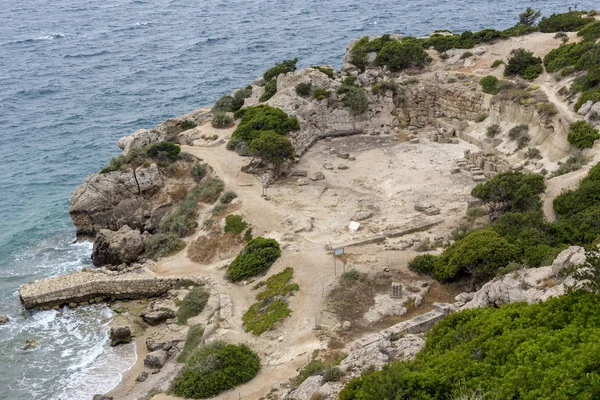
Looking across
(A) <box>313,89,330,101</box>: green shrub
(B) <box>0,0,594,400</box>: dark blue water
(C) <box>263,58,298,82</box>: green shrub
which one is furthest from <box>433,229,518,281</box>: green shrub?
(C) <box>263,58,298,82</box>: green shrub

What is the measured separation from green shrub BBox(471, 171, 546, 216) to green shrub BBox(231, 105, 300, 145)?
21.1m

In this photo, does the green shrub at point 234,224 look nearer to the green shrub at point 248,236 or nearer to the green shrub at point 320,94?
the green shrub at point 248,236

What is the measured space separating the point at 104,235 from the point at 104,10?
391 feet

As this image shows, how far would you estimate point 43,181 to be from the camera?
67.6 metres

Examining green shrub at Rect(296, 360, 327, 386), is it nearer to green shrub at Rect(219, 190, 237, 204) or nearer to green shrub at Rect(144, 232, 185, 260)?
green shrub at Rect(144, 232, 185, 260)

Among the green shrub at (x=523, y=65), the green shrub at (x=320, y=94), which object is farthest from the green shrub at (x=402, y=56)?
the green shrub at (x=320, y=94)

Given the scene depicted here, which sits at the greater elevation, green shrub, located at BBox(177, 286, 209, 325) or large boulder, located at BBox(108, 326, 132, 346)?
green shrub, located at BBox(177, 286, 209, 325)

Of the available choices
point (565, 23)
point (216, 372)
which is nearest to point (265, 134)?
point (216, 372)

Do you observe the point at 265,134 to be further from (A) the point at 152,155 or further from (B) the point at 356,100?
(B) the point at 356,100

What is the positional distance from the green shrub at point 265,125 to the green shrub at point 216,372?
2882cm

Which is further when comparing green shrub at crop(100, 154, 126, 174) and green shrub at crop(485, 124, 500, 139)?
green shrub at crop(485, 124, 500, 139)

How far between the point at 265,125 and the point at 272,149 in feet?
20.7

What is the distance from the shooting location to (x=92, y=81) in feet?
330

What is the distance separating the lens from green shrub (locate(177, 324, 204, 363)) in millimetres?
34312
